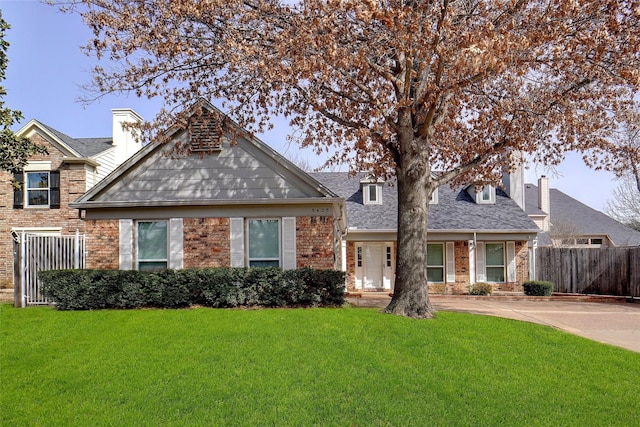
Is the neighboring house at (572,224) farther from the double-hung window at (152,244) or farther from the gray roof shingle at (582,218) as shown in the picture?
the double-hung window at (152,244)

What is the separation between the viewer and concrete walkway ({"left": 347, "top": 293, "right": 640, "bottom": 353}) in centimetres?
1010

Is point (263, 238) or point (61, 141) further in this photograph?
point (61, 141)

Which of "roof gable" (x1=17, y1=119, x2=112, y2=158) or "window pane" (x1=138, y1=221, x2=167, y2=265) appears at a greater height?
"roof gable" (x1=17, y1=119, x2=112, y2=158)

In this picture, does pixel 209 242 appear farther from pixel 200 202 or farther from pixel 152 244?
pixel 152 244

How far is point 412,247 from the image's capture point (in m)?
11.0

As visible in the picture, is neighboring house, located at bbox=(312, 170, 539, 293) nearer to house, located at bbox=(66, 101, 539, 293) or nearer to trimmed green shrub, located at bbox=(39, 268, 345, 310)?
house, located at bbox=(66, 101, 539, 293)

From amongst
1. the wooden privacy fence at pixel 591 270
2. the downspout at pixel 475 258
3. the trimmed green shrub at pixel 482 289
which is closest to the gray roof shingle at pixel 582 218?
the wooden privacy fence at pixel 591 270

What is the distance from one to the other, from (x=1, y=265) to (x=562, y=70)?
21.8 meters

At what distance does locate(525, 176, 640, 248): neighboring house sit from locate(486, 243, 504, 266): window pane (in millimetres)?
9257

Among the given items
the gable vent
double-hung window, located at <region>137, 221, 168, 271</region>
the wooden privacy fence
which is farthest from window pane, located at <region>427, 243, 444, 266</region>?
double-hung window, located at <region>137, 221, 168, 271</region>

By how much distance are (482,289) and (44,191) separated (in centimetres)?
1861

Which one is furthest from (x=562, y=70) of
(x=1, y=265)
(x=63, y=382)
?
(x=1, y=265)

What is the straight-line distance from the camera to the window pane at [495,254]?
21297mm

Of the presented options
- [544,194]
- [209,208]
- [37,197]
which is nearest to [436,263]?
[209,208]
